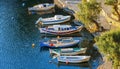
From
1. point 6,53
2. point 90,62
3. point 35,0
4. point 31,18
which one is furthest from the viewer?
point 35,0

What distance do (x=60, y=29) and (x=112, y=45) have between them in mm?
23364

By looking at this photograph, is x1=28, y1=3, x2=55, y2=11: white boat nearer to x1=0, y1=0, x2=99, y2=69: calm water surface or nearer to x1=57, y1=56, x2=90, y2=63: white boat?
x1=0, y1=0, x2=99, y2=69: calm water surface

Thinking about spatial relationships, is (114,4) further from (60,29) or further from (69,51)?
(69,51)

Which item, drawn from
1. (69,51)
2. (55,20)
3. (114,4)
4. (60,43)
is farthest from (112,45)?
(55,20)

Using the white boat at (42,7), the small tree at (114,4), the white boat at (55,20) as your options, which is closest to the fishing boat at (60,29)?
the white boat at (55,20)

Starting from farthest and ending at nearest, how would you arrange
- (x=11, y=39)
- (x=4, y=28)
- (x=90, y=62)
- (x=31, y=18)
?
1. (x=31, y=18)
2. (x=4, y=28)
3. (x=11, y=39)
4. (x=90, y=62)

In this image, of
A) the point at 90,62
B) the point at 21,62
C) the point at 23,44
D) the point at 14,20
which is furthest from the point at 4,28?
the point at 90,62

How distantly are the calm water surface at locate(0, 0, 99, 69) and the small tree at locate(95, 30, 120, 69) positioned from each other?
9.72 m

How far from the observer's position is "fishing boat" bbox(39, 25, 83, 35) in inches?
3049

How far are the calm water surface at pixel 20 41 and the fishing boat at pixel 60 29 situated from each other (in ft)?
5.74

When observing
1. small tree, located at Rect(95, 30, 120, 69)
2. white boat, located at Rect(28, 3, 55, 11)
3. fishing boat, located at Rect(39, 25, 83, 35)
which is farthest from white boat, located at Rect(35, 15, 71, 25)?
small tree, located at Rect(95, 30, 120, 69)

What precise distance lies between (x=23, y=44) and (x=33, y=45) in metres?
2.16

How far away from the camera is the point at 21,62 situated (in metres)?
67.4

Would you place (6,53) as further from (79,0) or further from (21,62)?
(79,0)
